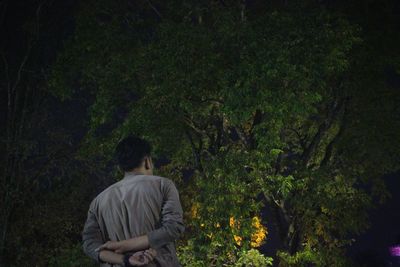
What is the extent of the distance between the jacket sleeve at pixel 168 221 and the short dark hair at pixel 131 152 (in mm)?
204

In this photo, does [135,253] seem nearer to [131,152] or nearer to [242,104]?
[131,152]

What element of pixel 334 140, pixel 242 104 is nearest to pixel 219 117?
pixel 334 140

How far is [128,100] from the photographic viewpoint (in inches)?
508

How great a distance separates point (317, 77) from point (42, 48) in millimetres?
11443

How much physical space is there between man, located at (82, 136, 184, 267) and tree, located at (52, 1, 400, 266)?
22.2 feet

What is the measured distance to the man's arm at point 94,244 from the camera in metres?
2.83

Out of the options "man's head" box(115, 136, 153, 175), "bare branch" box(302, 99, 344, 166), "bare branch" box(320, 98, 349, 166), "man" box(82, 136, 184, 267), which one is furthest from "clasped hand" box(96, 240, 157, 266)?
"bare branch" box(320, 98, 349, 166)

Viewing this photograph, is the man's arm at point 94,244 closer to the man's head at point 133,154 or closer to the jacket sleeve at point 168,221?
the jacket sleeve at point 168,221

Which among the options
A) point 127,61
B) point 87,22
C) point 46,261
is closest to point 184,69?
point 127,61

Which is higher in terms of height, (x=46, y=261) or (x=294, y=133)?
(x=294, y=133)

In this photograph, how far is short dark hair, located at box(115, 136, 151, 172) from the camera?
9.52 ft

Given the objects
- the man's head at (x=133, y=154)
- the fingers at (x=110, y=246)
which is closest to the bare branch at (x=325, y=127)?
the man's head at (x=133, y=154)

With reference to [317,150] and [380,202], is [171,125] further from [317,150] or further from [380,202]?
[380,202]

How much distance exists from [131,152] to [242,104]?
23.4ft
